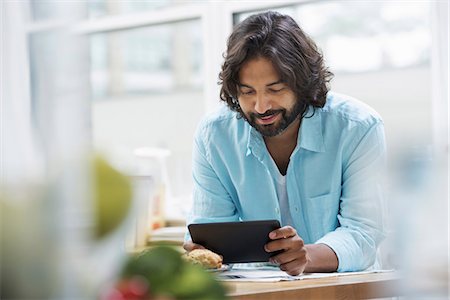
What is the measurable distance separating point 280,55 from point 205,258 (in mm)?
693

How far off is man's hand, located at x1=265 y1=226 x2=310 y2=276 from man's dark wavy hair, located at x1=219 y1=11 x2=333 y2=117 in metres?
0.50

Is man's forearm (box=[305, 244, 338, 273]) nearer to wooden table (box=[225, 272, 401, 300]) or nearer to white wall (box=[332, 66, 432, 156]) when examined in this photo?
wooden table (box=[225, 272, 401, 300])

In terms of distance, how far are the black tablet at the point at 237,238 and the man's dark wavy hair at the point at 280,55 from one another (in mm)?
513

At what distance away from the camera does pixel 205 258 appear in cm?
216

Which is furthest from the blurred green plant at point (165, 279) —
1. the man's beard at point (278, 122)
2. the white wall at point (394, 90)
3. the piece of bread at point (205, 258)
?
the white wall at point (394, 90)

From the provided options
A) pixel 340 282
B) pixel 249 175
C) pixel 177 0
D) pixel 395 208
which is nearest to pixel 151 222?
pixel 177 0

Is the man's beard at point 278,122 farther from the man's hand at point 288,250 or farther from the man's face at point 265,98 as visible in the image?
the man's hand at point 288,250

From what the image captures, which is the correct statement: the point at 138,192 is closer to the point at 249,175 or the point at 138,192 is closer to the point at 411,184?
the point at 411,184

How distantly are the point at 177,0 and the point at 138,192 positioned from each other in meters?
4.09

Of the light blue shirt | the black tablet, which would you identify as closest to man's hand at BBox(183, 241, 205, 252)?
the black tablet

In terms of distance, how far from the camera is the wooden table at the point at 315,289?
1796mm

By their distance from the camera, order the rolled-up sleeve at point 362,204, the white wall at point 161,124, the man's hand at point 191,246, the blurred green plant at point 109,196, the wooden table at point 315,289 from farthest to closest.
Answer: the white wall at point 161,124
the rolled-up sleeve at point 362,204
the man's hand at point 191,246
the wooden table at point 315,289
the blurred green plant at point 109,196

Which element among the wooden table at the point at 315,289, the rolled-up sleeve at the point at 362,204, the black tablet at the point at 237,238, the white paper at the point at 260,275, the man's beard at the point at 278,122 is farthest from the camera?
the man's beard at the point at 278,122

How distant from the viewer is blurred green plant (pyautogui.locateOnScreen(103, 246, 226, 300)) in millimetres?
636
